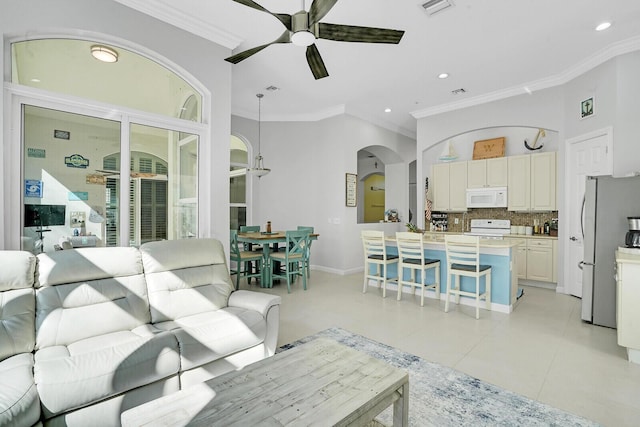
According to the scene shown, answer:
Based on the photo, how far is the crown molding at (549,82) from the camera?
3.90 metres

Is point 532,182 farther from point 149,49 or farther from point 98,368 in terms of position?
point 98,368

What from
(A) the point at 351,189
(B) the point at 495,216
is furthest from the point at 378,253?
(B) the point at 495,216

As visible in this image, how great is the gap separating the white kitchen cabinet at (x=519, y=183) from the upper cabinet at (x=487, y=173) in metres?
0.10

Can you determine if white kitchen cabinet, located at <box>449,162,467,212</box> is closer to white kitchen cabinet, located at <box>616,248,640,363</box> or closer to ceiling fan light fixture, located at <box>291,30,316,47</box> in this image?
white kitchen cabinet, located at <box>616,248,640,363</box>

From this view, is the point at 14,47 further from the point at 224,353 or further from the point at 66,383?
the point at 224,353

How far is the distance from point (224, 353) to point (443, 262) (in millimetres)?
3451

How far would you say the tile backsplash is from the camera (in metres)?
5.74

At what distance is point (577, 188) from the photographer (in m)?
4.71

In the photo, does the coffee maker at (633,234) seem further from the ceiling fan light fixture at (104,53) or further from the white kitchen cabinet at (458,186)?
the ceiling fan light fixture at (104,53)

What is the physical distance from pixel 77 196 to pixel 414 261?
4089 millimetres

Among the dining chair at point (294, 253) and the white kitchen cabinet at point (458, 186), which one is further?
the white kitchen cabinet at point (458, 186)

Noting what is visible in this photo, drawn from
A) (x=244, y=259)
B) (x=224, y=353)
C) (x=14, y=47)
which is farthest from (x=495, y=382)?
(x=14, y=47)

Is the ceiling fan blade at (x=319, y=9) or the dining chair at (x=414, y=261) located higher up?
the ceiling fan blade at (x=319, y=9)

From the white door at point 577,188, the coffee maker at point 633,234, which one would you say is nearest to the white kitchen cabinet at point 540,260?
the white door at point 577,188
